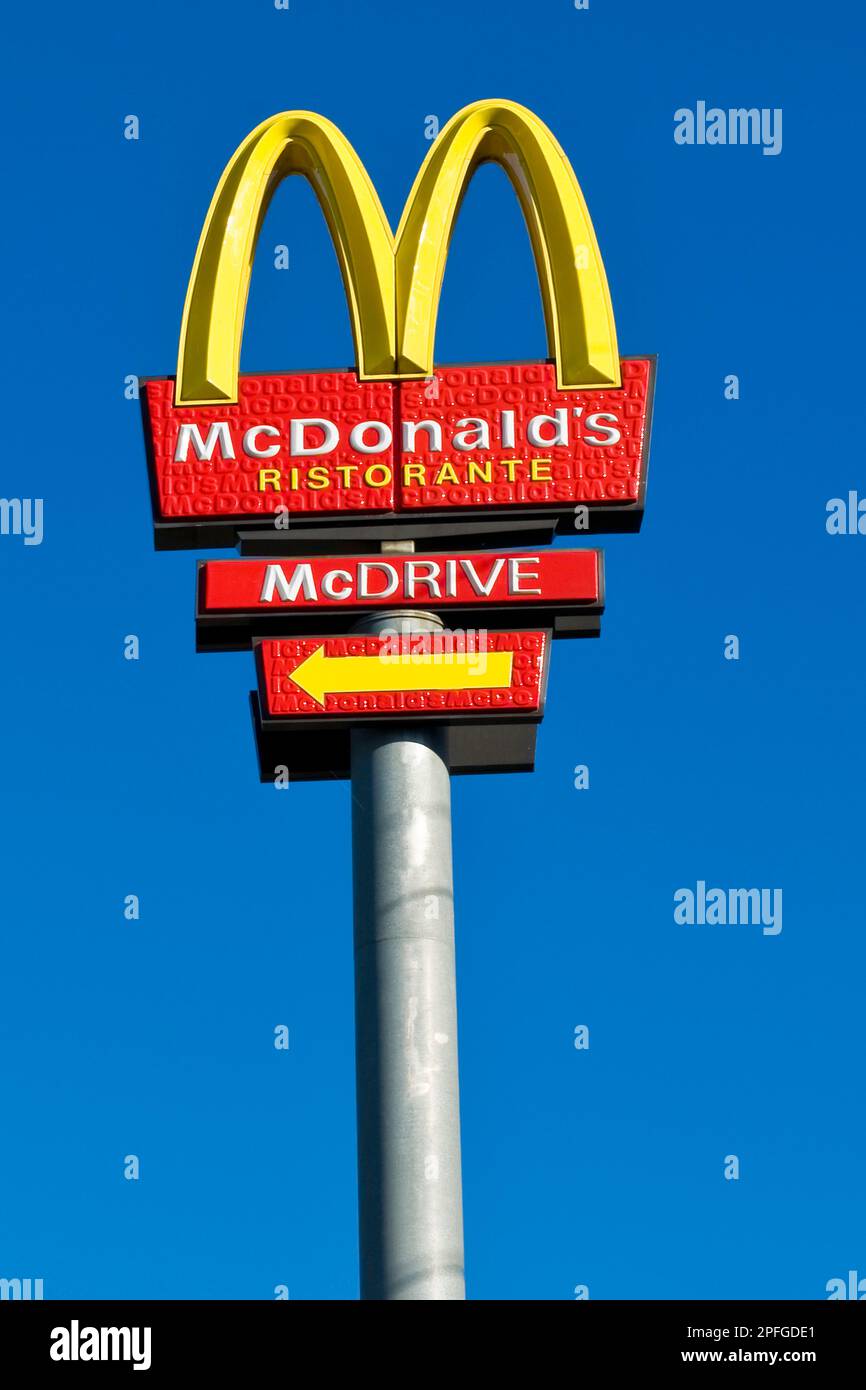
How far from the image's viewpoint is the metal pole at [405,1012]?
83.4ft

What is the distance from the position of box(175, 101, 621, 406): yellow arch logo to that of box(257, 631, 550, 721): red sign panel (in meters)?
2.69

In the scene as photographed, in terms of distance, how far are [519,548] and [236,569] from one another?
2.82 m

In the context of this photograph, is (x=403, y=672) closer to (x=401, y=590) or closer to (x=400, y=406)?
(x=401, y=590)

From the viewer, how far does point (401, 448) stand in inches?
1105

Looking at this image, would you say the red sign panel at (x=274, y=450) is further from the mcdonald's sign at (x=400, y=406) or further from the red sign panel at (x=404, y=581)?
the red sign panel at (x=404, y=581)

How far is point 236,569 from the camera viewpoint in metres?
27.7

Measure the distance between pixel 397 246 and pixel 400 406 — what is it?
1795 millimetres

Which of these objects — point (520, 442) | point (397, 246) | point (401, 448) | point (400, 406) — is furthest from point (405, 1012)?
point (397, 246)

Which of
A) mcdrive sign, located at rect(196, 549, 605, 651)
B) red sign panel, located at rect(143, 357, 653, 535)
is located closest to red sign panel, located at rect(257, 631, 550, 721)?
mcdrive sign, located at rect(196, 549, 605, 651)

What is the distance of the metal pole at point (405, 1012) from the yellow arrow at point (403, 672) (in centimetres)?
41

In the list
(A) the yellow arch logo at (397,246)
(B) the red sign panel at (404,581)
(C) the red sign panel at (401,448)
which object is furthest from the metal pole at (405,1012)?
(A) the yellow arch logo at (397,246)

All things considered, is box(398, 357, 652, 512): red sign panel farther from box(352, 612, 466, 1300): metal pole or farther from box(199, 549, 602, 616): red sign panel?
box(352, 612, 466, 1300): metal pole

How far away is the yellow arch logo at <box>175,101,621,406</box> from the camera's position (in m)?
28.2
